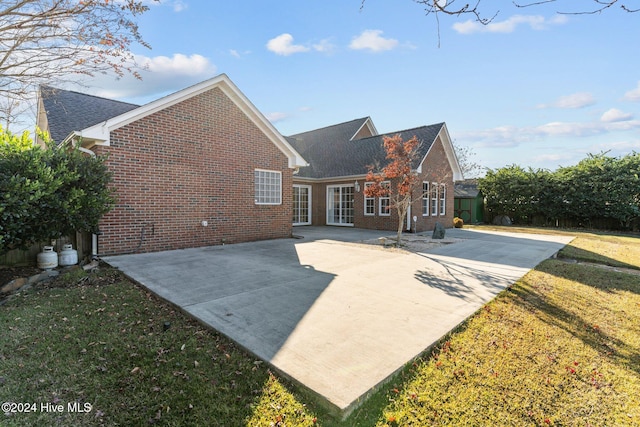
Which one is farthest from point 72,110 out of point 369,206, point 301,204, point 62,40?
point 369,206

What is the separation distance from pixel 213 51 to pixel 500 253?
10866 mm

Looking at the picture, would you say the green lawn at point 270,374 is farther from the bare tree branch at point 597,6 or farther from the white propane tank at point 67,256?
the bare tree branch at point 597,6

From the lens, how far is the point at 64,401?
100.0 inches

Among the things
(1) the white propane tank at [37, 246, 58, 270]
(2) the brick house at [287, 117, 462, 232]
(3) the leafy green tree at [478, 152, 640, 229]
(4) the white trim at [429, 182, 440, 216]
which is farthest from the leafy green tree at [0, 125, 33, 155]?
(3) the leafy green tree at [478, 152, 640, 229]

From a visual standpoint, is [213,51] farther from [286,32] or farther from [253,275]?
[253,275]

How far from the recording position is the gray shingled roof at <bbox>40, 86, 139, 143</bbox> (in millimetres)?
9186

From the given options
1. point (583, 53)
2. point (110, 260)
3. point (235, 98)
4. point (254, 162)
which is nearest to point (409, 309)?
point (583, 53)

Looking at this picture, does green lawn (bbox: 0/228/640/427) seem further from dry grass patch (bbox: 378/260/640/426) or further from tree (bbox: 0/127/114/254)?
tree (bbox: 0/127/114/254)

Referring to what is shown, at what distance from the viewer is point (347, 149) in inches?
742

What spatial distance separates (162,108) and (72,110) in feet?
15.8

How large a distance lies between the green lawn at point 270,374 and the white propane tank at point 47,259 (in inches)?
92.2

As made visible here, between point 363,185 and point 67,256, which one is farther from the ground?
point 363,185

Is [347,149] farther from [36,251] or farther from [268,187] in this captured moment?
[36,251]

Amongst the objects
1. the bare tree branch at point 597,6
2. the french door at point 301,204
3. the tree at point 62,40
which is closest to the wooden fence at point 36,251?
the tree at point 62,40
